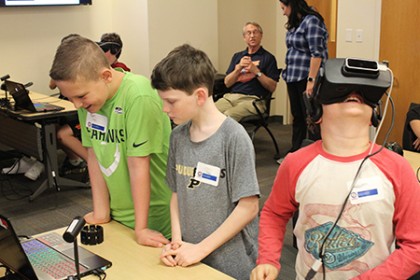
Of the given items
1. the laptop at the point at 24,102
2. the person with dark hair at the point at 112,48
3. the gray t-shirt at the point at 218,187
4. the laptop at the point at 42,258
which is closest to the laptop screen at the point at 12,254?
the laptop at the point at 42,258

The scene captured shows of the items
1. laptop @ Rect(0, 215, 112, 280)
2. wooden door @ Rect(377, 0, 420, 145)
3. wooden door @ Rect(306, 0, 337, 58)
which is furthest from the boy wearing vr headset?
wooden door @ Rect(306, 0, 337, 58)

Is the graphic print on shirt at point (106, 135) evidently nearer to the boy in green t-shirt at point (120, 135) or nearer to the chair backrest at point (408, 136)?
the boy in green t-shirt at point (120, 135)

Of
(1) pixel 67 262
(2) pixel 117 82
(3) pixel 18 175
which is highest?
(2) pixel 117 82

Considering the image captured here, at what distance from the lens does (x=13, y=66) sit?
565 centimetres

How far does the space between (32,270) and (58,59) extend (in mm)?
672

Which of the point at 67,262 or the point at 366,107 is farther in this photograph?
the point at 67,262

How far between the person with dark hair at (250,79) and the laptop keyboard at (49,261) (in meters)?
3.75

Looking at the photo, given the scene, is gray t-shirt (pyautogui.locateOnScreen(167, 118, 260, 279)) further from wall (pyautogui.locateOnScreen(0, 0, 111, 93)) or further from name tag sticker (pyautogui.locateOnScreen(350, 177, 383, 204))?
wall (pyautogui.locateOnScreen(0, 0, 111, 93))

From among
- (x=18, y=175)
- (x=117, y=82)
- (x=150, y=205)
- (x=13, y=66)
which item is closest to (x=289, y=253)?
(x=150, y=205)

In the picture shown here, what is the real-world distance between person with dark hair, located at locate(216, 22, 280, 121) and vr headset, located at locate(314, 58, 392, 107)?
416 cm

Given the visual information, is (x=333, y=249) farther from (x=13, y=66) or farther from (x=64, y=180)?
(x=13, y=66)

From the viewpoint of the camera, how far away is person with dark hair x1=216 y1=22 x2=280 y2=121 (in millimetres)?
Result: 5531

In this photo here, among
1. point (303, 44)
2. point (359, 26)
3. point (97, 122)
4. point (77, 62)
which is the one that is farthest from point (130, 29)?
point (77, 62)

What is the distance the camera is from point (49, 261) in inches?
68.6
